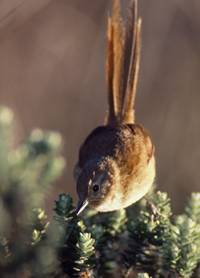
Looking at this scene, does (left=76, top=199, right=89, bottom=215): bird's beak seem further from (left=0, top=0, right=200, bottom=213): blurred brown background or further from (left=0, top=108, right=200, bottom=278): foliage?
(left=0, top=0, right=200, bottom=213): blurred brown background

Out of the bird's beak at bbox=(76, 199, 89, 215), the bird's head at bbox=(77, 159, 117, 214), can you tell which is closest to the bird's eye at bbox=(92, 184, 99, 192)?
the bird's head at bbox=(77, 159, 117, 214)

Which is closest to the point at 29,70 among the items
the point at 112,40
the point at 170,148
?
the point at 170,148

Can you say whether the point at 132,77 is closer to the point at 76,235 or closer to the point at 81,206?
the point at 81,206

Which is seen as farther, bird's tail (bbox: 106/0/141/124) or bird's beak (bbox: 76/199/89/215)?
bird's tail (bbox: 106/0/141/124)

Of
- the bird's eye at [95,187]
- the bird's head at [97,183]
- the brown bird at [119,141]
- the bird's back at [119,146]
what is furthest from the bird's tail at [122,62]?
the bird's eye at [95,187]

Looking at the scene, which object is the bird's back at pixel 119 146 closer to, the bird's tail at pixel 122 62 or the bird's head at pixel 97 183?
the bird's head at pixel 97 183

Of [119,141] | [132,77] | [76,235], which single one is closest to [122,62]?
[132,77]
